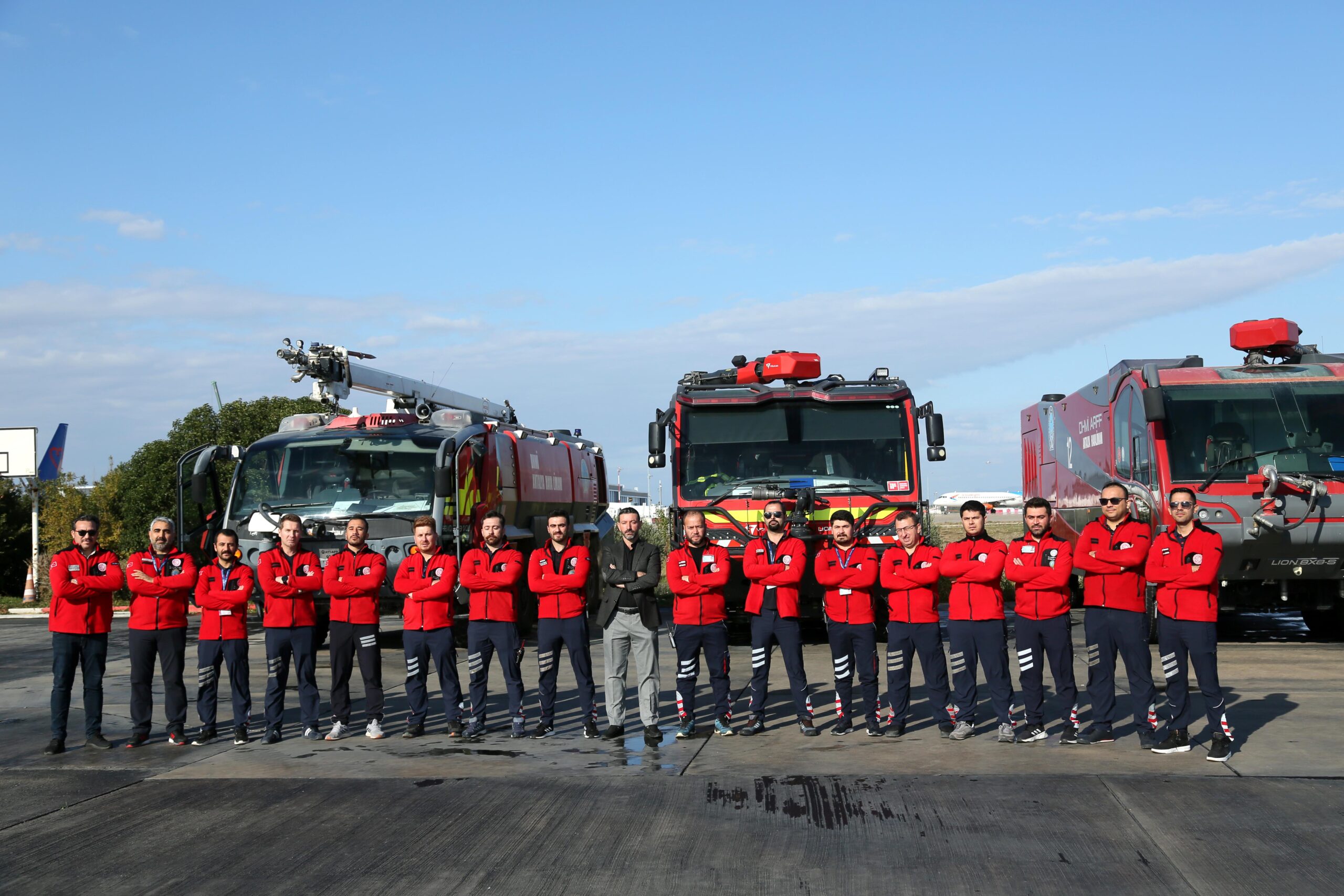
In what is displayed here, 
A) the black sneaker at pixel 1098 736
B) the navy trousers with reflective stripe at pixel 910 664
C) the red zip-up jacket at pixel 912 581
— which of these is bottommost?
the black sneaker at pixel 1098 736

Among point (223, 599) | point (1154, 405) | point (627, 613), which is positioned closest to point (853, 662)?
point (627, 613)

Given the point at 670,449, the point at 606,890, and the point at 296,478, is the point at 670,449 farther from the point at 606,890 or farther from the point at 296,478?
the point at 606,890

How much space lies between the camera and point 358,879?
6.15 metres

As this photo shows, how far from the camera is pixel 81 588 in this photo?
9836 mm

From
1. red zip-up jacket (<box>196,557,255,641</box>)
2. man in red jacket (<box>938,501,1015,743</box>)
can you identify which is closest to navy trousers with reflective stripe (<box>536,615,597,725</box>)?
red zip-up jacket (<box>196,557,255,641</box>)

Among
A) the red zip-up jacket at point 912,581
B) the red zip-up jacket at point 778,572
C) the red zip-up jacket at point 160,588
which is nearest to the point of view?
the red zip-up jacket at point 912,581

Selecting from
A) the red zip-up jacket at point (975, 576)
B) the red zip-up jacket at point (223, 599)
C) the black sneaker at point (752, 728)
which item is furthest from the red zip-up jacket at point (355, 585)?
the red zip-up jacket at point (975, 576)

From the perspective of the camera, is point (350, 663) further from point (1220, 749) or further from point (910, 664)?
point (1220, 749)

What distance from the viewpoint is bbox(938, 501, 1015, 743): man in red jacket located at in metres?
9.49

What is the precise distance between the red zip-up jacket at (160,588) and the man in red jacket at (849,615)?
5.09 m

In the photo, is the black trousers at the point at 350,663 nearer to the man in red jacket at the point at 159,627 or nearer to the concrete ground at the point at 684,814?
the concrete ground at the point at 684,814

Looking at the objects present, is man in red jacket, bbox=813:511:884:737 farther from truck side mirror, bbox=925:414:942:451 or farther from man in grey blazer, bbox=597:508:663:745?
truck side mirror, bbox=925:414:942:451

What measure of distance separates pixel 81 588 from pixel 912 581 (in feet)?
21.2

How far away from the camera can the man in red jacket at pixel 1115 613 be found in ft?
30.0
